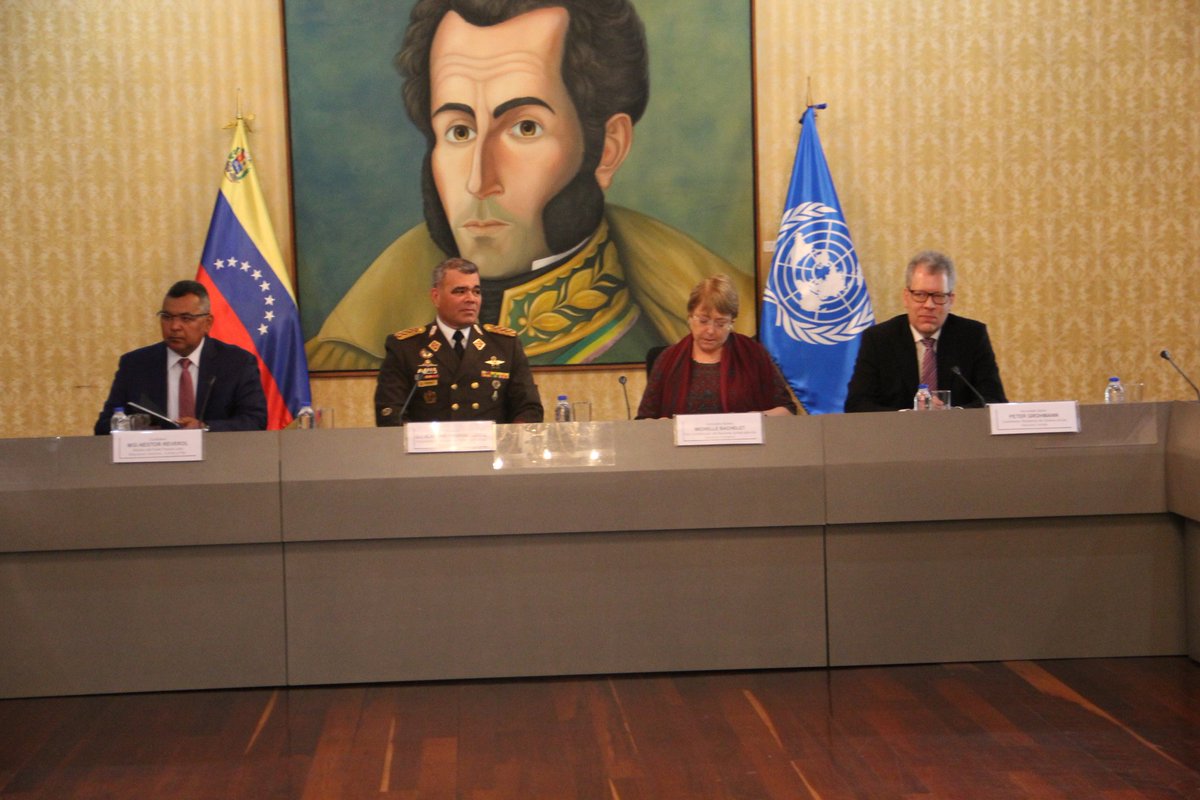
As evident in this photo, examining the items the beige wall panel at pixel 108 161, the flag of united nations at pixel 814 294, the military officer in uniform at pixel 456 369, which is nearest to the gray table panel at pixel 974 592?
the military officer in uniform at pixel 456 369

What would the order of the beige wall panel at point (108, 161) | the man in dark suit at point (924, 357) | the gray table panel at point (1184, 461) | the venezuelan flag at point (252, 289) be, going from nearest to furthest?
the gray table panel at point (1184, 461), the man in dark suit at point (924, 357), the venezuelan flag at point (252, 289), the beige wall panel at point (108, 161)

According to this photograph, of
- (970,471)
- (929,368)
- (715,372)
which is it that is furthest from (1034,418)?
(715,372)

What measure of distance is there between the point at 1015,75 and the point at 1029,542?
3.04 m

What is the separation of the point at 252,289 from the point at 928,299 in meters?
3.04

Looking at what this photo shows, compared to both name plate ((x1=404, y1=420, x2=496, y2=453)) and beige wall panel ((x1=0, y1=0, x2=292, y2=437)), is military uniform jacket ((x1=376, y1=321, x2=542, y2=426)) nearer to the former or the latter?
name plate ((x1=404, y1=420, x2=496, y2=453))

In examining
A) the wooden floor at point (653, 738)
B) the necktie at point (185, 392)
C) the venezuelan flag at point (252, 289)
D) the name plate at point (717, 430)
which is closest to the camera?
the wooden floor at point (653, 738)

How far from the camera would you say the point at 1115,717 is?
9.97ft

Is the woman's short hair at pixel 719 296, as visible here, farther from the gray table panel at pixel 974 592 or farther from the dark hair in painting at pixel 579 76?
the dark hair in painting at pixel 579 76

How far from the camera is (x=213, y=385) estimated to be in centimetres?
428

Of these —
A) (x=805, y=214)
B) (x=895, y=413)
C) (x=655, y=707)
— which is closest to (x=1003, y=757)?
(x=655, y=707)

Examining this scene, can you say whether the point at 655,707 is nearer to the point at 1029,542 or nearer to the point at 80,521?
the point at 1029,542

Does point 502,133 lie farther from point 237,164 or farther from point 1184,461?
point 1184,461

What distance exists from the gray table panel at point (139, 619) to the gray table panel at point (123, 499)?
5 cm

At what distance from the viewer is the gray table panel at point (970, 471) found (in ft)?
11.8
